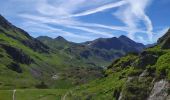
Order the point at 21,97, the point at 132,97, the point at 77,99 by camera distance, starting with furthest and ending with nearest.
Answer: the point at 21,97 < the point at 77,99 < the point at 132,97

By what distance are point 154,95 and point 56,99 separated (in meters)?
57.4

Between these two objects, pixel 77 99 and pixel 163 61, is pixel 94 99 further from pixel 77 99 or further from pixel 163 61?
pixel 163 61

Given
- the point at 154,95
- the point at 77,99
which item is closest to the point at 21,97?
the point at 77,99

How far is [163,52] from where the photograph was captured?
80.2 meters

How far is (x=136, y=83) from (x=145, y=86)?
2441 mm

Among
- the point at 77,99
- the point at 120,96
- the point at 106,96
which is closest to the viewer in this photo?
the point at 120,96

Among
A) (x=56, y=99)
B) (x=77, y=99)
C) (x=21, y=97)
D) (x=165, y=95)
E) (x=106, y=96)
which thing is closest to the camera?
(x=165, y=95)

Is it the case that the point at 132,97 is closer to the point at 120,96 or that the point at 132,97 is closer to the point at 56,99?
the point at 120,96

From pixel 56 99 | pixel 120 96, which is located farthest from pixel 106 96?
pixel 56 99

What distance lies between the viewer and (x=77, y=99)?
99812 mm

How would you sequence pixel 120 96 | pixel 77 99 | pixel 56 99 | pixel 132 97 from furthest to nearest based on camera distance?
pixel 56 99 < pixel 77 99 < pixel 120 96 < pixel 132 97

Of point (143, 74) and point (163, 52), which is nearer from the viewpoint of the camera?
point (143, 74)

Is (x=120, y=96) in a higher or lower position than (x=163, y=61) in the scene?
lower

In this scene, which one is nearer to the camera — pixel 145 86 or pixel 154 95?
pixel 154 95
